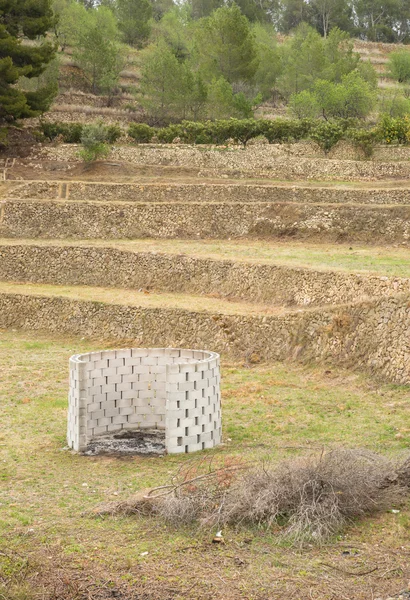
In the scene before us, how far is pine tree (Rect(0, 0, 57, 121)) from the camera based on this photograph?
40.2 meters

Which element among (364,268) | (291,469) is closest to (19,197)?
(364,268)

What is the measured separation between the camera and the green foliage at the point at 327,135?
40.0 meters

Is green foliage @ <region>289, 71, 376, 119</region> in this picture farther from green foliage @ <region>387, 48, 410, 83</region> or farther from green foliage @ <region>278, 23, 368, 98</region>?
green foliage @ <region>387, 48, 410, 83</region>

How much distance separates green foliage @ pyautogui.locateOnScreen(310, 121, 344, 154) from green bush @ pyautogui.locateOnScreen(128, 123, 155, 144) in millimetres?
7672

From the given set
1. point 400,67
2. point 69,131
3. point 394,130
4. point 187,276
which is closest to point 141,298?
point 187,276

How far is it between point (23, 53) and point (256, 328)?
24.3 m

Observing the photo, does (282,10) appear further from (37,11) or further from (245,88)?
(37,11)

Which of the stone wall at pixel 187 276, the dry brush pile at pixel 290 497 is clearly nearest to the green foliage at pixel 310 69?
the stone wall at pixel 187 276

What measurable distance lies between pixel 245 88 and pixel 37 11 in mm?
16175

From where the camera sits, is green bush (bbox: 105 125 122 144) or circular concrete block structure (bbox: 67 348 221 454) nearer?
circular concrete block structure (bbox: 67 348 221 454)

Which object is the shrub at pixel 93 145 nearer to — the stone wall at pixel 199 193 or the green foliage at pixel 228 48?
the stone wall at pixel 199 193

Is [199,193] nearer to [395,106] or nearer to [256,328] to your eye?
[256,328]

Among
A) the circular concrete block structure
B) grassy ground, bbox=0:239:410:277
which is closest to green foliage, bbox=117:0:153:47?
grassy ground, bbox=0:239:410:277

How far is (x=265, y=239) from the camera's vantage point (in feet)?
104
